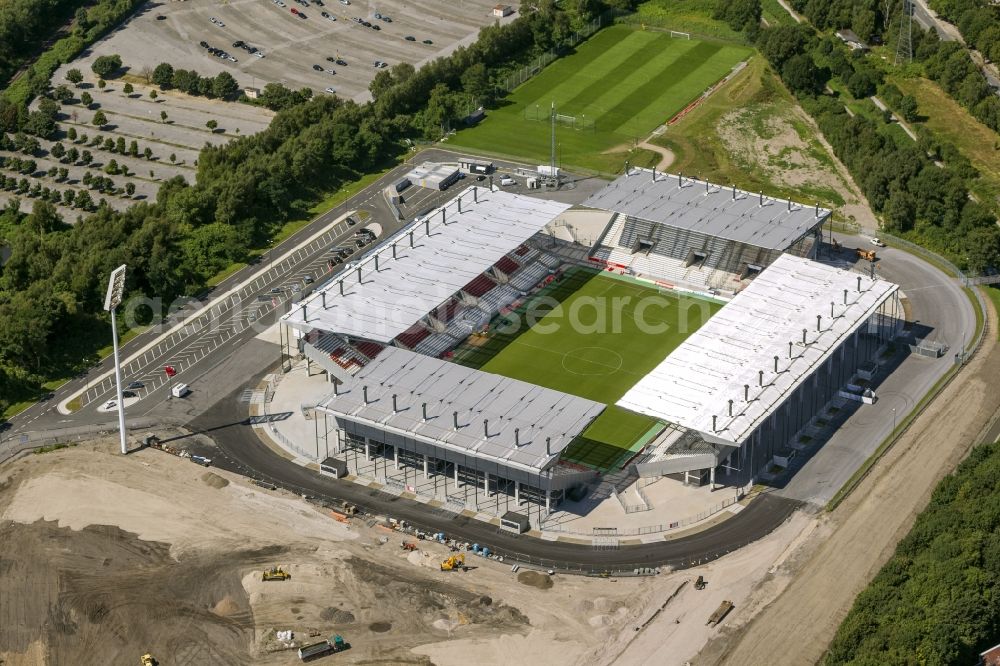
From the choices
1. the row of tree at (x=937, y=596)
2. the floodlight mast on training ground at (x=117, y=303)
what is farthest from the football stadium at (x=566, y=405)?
the row of tree at (x=937, y=596)

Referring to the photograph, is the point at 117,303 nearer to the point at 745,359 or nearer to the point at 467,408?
the point at 467,408

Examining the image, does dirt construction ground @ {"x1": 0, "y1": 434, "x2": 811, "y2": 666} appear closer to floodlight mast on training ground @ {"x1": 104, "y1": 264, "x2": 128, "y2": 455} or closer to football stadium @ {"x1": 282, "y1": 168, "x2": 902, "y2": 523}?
floodlight mast on training ground @ {"x1": 104, "y1": 264, "x2": 128, "y2": 455}

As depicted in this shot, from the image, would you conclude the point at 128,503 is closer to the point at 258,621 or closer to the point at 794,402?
the point at 258,621

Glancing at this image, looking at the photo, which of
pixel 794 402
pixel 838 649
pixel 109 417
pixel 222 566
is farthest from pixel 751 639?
pixel 109 417

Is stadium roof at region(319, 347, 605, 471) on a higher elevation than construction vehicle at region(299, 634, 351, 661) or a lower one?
higher

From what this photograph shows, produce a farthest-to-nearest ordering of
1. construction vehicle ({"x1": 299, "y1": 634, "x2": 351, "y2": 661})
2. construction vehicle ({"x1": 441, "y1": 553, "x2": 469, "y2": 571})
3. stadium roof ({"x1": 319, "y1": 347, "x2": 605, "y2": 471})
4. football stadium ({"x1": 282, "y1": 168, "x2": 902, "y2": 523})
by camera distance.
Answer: football stadium ({"x1": 282, "y1": 168, "x2": 902, "y2": 523}), stadium roof ({"x1": 319, "y1": 347, "x2": 605, "y2": 471}), construction vehicle ({"x1": 441, "y1": 553, "x2": 469, "y2": 571}), construction vehicle ({"x1": 299, "y1": 634, "x2": 351, "y2": 661})

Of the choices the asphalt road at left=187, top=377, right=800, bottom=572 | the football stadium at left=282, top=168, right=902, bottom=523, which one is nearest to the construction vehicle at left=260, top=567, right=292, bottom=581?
the asphalt road at left=187, top=377, right=800, bottom=572

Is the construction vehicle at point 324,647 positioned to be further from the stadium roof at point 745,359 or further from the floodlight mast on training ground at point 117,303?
the floodlight mast on training ground at point 117,303

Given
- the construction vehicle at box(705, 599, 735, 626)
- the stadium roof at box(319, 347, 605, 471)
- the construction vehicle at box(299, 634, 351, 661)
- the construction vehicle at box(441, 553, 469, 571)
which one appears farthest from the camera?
the stadium roof at box(319, 347, 605, 471)

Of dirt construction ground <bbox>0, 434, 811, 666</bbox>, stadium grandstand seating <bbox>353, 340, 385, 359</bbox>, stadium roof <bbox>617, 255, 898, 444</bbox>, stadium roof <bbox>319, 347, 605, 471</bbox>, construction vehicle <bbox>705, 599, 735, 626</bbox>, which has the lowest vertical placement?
dirt construction ground <bbox>0, 434, 811, 666</bbox>
